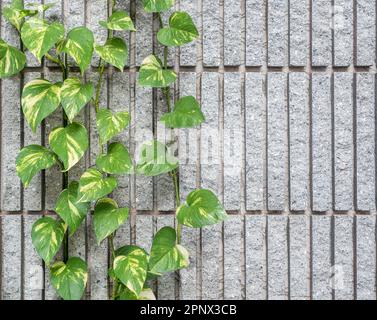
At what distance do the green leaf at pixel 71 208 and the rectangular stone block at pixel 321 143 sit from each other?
1.90 feet

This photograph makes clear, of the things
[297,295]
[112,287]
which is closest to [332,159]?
[297,295]

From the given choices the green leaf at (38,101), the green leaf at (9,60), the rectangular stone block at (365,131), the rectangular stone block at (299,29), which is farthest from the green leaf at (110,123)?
the rectangular stone block at (365,131)

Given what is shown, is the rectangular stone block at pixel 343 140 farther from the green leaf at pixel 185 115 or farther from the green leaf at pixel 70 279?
the green leaf at pixel 70 279

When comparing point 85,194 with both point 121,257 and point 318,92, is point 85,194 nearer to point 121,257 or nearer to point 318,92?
point 121,257

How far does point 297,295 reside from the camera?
123 centimetres

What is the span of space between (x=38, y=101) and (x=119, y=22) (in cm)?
27

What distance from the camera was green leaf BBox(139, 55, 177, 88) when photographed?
3.74 ft

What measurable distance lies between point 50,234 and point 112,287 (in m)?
0.22

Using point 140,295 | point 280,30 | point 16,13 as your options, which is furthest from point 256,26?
point 140,295

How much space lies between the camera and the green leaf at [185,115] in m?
1.14

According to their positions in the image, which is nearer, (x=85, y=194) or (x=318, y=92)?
(x=85, y=194)

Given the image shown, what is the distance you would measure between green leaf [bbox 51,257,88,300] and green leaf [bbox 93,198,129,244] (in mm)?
107

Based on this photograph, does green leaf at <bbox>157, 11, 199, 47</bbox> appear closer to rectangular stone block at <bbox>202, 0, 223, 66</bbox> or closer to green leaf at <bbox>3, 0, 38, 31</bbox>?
rectangular stone block at <bbox>202, 0, 223, 66</bbox>

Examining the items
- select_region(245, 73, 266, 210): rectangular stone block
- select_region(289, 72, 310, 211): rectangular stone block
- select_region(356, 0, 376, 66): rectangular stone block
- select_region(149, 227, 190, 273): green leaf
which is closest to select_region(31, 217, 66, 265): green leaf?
select_region(149, 227, 190, 273): green leaf
